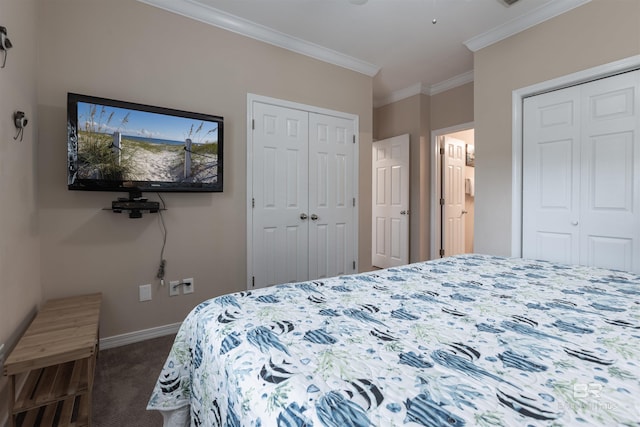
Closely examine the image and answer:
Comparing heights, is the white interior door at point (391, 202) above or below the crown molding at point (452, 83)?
below

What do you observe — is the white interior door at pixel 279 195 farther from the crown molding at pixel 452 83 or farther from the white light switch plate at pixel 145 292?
the crown molding at pixel 452 83

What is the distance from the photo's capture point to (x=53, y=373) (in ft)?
4.96

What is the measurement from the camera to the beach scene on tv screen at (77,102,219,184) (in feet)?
6.77

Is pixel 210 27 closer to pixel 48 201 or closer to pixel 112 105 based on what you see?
pixel 112 105

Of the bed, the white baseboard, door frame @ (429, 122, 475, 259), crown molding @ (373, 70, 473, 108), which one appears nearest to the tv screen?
the white baseboard

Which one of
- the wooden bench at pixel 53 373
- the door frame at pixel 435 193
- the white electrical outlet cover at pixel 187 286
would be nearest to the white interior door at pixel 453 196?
the door frame at pixel 435 193

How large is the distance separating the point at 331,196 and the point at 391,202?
61.9 inches

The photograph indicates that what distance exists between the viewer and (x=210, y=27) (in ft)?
8.77

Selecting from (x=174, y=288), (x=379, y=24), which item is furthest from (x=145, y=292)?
(x=379, y=24)

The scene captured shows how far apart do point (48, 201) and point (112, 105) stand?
785mm

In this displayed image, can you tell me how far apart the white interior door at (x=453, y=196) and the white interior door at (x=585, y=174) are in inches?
62.6

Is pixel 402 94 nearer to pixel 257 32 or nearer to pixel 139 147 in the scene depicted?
pixel 257 32

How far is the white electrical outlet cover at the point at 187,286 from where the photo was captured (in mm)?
2576

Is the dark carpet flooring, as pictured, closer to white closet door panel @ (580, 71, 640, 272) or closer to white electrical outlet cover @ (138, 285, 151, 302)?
white electrical outlet cover @ (138, 285, 151, 302)
